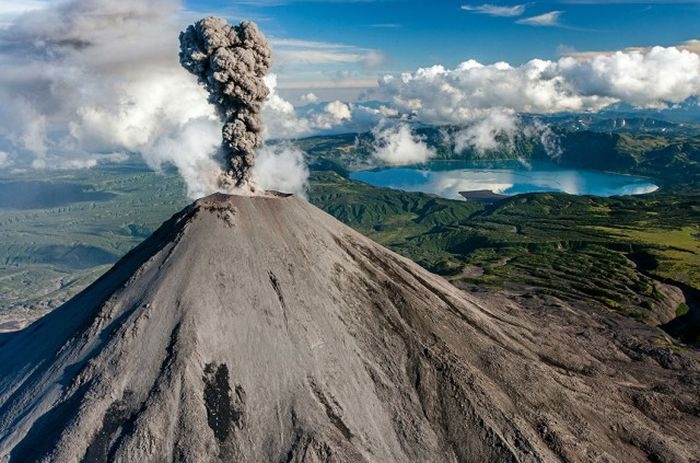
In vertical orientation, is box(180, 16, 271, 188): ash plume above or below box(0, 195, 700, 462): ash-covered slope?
above

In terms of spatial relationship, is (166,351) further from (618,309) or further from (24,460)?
(618,309)

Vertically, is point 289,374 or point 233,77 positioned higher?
point 233,77

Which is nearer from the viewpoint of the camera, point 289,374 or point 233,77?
point 289,374

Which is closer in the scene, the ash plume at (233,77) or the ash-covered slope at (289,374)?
the ash-covered slope at (289,374)

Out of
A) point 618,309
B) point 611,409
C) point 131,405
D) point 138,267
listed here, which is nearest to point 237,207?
point 138,267
